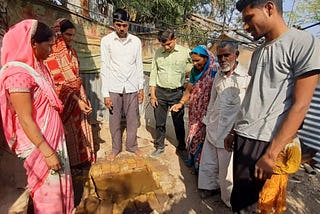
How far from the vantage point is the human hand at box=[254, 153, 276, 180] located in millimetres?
1361

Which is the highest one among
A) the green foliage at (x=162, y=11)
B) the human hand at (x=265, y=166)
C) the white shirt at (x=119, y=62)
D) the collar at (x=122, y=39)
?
the green foliage at (x=162, y=11)

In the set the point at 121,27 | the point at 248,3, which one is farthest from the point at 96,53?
the point at 248,3

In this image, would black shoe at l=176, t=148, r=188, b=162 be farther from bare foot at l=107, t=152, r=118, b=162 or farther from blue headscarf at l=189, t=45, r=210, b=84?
blue headscarf at l=189, t=45, r=210, b=84

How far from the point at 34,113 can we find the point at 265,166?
1.65 meters

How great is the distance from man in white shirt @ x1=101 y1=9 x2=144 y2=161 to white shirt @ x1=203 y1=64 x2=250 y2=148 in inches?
51.7

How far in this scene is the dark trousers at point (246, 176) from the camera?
1.58 m

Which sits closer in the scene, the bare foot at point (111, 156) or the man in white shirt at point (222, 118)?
the man in white shirt at point (222, 118)

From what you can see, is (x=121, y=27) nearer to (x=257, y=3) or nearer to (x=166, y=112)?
(x=166, y=112)

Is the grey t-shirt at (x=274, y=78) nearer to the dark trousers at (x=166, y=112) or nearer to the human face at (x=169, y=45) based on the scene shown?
the human face at (x=169, y=45)

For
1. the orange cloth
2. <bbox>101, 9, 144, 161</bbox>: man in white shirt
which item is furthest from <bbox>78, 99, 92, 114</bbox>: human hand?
the orange cloth

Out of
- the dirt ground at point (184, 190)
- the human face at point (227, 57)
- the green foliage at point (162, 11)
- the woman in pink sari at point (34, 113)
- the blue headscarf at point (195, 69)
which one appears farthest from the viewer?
the green foliage at point (162, 11)

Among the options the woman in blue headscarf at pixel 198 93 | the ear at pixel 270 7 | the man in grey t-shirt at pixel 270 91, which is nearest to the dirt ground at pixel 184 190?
the woman in blue headscarf at pixel 198 93

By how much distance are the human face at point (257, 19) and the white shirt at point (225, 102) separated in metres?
1.07

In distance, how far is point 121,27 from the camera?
3436 mm
